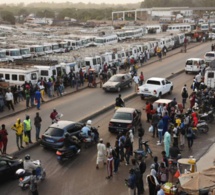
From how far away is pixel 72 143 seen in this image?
16.7 meters

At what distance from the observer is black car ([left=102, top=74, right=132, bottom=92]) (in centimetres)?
2980

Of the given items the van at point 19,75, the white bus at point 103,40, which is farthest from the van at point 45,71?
the white bus at point 103,40

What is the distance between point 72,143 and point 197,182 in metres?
6.44

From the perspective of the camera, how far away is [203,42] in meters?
67.7

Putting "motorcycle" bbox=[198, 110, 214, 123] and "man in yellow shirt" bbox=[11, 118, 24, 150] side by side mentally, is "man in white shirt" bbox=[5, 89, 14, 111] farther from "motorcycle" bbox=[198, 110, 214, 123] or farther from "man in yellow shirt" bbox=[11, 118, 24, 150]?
"motorcycle" bbox=[198, 110, 214, 123]

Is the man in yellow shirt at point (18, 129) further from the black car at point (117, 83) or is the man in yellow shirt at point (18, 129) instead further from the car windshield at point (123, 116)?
the black car at point (117, 83)

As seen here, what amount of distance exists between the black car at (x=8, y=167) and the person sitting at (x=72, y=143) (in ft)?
7.03

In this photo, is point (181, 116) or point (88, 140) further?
point (181, 116)

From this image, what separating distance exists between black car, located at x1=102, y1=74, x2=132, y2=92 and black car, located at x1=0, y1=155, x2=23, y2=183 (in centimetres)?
1559

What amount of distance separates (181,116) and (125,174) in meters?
6.01

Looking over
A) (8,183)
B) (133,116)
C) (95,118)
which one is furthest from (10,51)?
(8,183)

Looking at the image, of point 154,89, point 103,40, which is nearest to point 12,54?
point 103,40

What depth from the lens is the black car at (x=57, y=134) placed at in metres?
17.1

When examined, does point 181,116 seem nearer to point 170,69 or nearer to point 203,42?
point 170,69
